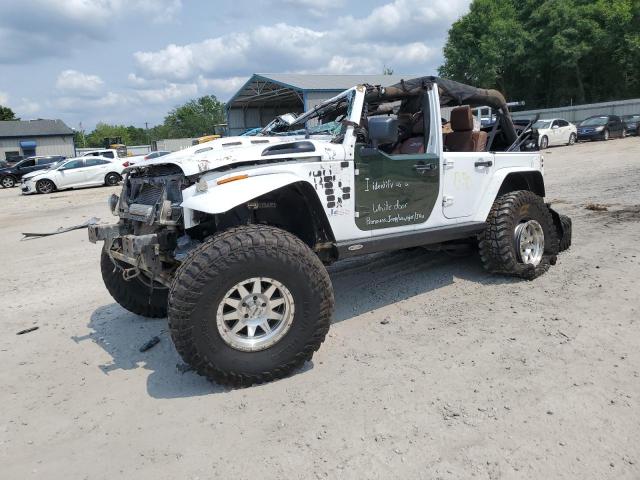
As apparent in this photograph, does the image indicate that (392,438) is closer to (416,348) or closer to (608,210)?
(416,348)

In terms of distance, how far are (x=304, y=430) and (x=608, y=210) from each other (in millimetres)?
7564

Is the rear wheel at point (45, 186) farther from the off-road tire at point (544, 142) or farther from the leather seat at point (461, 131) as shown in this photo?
the off-road tire at point (544, 142)

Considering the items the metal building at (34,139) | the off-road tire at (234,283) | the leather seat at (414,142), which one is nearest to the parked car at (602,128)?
the leather seat at (414,142)

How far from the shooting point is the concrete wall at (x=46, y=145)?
59.8 meters

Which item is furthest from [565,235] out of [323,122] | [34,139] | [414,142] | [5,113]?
[5,113]

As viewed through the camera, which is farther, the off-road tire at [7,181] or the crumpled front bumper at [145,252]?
the off-road tire at [7,181]

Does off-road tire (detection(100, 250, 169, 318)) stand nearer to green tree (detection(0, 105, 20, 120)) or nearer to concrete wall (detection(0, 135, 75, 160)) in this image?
concrete wall (detection(0, 135, 75, 160))

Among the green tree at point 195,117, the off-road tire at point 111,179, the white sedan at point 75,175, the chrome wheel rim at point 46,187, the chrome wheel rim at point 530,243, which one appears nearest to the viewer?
the chrome wheel rim at point 530,243

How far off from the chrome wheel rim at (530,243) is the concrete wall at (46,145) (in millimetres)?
61584

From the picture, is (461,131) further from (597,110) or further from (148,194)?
(597,110)

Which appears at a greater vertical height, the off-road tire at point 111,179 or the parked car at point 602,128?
the parked car at point 602,128

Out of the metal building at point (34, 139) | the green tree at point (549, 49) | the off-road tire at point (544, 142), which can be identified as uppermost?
the green tree at point (549, 49)

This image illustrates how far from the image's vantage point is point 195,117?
9462 cm

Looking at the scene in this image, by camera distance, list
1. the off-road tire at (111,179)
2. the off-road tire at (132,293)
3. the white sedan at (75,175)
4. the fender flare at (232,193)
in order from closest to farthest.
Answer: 1. the fender flare at (232,193)
2. the off-road tire at (132,293)
3. the white sedan at (75,175)
4. the off-road tire at (111,179)
